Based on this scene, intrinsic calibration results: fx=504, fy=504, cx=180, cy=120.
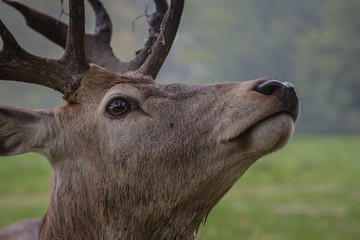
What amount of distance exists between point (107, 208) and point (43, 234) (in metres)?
0.57

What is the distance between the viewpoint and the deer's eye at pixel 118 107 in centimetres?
298

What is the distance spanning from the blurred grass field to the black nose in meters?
3.95

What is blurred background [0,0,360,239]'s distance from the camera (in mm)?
14039

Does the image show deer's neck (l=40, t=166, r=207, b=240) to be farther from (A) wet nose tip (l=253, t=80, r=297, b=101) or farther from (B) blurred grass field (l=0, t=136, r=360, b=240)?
(B) blurred grass field (l=0, t=136, r=360, b=240)

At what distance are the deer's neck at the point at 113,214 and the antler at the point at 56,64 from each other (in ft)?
2.00

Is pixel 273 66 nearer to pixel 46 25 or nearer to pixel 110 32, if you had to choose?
pixel 110 32

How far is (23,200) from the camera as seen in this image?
12.5m

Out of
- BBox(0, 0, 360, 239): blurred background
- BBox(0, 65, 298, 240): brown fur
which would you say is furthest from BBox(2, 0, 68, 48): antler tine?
BBox(0, 0, 360, 239): blurred background

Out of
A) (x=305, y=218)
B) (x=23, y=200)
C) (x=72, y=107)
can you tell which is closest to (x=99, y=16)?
(x=72, y=107)

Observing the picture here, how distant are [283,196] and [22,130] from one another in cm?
973

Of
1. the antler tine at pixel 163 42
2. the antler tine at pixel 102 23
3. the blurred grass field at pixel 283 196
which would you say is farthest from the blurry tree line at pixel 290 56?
the antler tine at pixel 163 42

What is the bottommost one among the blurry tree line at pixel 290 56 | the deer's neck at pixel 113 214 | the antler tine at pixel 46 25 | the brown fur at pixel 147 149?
the blurry tree line at pixel 290 56

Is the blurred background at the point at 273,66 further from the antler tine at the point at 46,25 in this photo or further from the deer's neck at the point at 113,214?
the deer's neck at the point at 113,214

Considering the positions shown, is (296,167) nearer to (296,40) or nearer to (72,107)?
(72,107)
